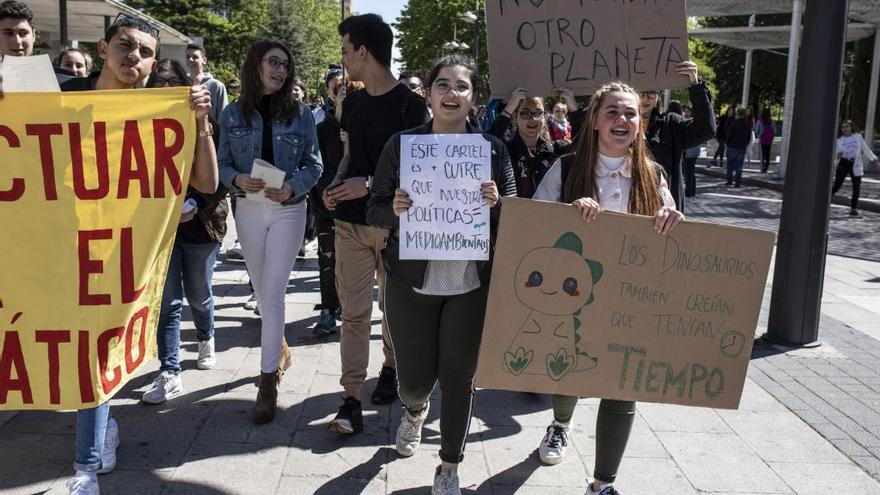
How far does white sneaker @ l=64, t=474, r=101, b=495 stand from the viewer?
3107 millimetres

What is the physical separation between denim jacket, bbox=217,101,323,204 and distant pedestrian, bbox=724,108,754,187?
1694 centimetres

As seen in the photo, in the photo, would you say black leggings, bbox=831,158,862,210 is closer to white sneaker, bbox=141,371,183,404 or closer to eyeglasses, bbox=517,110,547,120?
eyeglasses, bbox=517,110,547,120

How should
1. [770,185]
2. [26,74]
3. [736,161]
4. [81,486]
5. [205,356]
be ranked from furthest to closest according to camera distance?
[770,185] < [736,161] < [205,356] < [81,486] < [26,74]

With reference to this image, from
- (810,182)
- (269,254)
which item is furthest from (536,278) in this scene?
(810,182)

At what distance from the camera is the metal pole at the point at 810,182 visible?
5.73 metres

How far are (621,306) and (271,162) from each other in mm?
2061

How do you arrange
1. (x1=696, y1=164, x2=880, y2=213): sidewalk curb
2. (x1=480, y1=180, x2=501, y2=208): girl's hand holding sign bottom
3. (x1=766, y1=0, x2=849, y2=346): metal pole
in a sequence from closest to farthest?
(x1=480, y1=180, x2=501, y2=208): girl's hand holding sign bottom
(x1=766, y1=0, x2=849, y2=346): metal pole
(x1=696, y1=164, x2=880, y2=213): sidewalk curb

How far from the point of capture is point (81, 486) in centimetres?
312

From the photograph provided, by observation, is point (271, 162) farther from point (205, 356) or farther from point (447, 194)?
point (205, 356)

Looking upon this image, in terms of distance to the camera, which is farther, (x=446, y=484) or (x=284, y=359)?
(x=284, y=359)

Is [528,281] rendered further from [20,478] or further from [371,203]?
[20,478]

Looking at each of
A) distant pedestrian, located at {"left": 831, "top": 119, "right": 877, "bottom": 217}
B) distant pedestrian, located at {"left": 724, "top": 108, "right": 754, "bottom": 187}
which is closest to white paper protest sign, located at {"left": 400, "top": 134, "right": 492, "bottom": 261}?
distant pedestrian, located at {"left": 831, "top": 119, "right": 877, "bottom": 217}

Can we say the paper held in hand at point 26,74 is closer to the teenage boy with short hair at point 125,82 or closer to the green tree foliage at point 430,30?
the teenage boy with short hair at point 125,82

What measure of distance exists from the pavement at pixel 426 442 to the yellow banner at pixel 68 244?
0.62 metres
